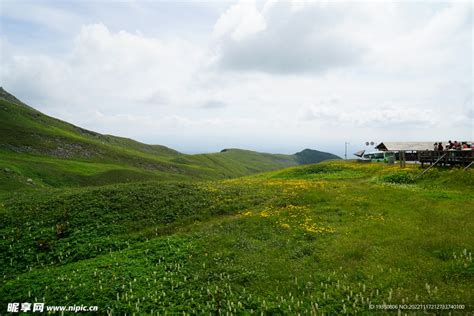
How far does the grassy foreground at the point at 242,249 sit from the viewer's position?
13773mm

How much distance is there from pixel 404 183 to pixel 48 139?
105170 millimetres

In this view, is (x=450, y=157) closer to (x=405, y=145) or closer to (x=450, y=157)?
(x=450, y=157)

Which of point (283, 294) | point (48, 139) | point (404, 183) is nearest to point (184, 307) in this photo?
point (283, 294)

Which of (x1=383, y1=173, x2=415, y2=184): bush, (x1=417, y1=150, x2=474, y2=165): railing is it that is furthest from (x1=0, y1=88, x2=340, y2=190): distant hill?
(x1=417, y1=150, x2=474, y2=165): railing

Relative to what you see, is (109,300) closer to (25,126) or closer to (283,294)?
(283,294)

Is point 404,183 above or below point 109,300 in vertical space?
above

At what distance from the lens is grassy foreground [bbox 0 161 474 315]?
13.8 metres

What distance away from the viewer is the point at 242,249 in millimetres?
19406

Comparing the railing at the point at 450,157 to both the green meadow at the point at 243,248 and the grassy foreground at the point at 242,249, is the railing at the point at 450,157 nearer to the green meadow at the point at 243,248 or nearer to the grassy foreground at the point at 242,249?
the green meadow at the point at 243,248

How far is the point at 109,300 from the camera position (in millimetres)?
14164

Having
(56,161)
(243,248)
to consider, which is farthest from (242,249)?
(56,161)

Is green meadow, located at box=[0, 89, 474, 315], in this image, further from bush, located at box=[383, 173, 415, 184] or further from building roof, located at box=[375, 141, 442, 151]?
building roof, located at box=[375, 141, 442, 151]

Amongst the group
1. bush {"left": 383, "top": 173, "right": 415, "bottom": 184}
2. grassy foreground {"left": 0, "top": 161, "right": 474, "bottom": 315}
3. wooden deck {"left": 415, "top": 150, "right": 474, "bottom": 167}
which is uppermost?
wooden deck {"left": 415, "top": 150, "right": 474, "bottom": 167}

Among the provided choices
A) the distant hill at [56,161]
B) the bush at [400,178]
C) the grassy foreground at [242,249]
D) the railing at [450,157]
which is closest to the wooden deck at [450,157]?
the railing at [450,157]
